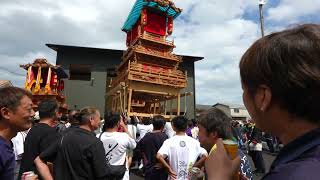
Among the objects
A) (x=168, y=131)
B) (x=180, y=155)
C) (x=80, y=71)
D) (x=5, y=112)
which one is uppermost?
(x=80, y=71)

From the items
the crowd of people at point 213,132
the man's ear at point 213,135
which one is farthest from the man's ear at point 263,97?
the man's ear at point 213,135

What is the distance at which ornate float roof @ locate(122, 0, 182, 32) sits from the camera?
86.5 feet

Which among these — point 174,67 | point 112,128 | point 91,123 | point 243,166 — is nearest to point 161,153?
point 112,128

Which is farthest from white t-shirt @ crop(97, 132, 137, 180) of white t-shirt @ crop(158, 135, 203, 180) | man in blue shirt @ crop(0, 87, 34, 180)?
man in blue shirt @ crop(0, 87, 34, 180)

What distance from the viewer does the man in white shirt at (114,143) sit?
479 centimetres

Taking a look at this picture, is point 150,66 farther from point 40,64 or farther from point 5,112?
point 5,112

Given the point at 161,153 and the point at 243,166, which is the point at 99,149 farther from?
the point at 243,166

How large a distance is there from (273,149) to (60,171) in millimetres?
15611

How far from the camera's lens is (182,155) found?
4746 mm

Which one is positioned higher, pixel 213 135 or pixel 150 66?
pixel 150 66

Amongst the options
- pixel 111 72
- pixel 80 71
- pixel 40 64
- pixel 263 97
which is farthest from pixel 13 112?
pixel 80 71

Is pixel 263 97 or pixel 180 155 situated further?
pixel 180 155

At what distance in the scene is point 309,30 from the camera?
1095 mm

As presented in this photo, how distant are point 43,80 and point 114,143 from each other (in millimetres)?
19175
